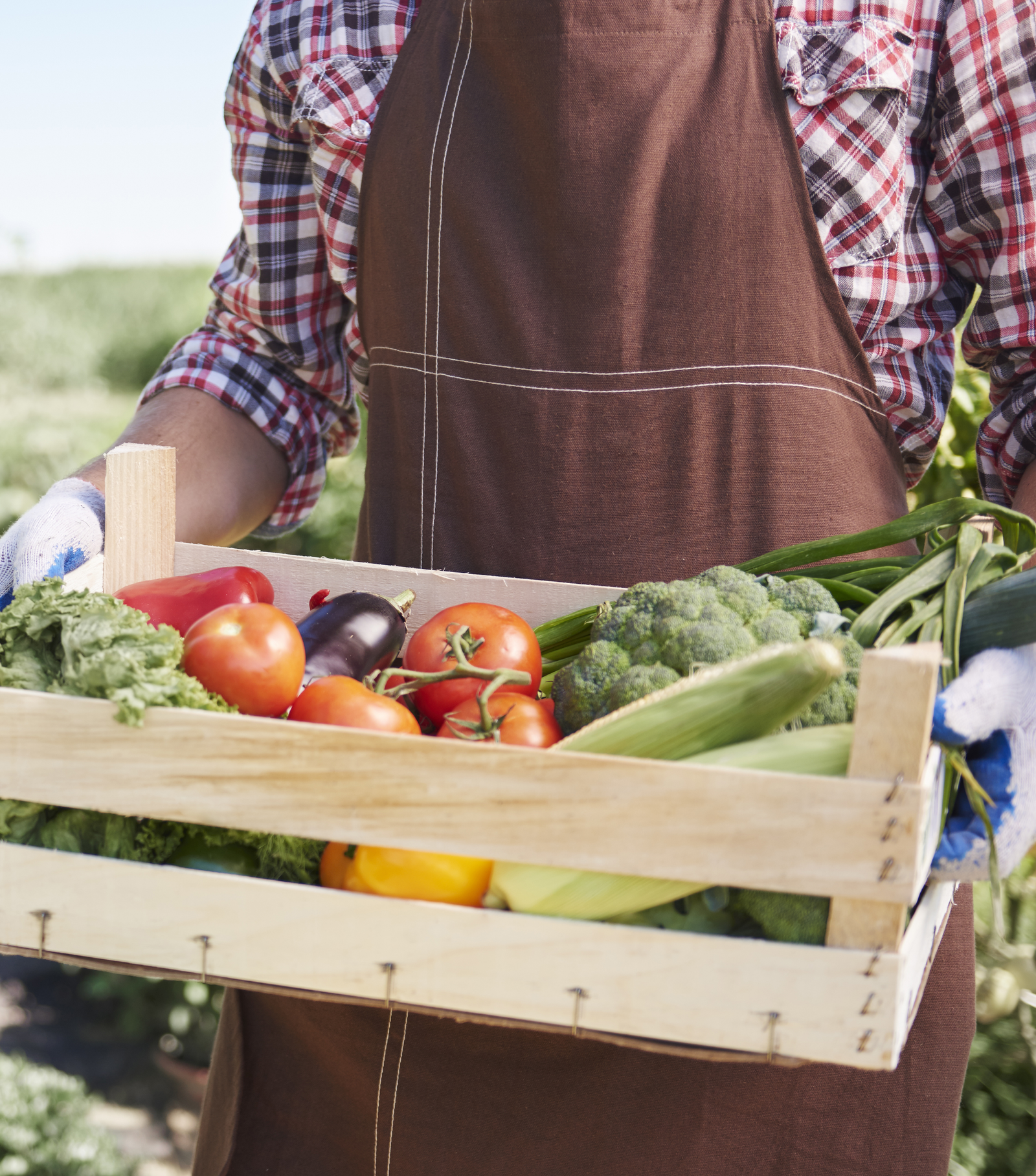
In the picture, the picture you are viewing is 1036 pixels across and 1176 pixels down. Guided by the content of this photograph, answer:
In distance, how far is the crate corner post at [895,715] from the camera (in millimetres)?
797

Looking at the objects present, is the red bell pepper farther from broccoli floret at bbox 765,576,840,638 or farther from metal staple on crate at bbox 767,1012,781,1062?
metal staple on crate at bbox 767,1012,781,1062

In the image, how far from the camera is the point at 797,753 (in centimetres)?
A: 87

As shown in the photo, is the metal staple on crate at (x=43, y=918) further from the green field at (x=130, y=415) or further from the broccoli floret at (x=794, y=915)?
the green field at (x=130, y=415)

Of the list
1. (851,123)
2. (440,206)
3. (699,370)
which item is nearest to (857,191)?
(851,123)

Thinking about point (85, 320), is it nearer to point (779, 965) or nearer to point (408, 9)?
point (408, 9)

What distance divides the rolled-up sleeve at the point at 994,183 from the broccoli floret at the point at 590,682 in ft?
2.43

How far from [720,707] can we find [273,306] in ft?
3.77

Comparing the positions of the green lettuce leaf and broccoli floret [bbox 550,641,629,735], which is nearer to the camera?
the green lettuce leaf

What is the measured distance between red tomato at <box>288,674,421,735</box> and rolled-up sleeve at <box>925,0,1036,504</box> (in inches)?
36.8

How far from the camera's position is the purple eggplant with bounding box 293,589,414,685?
1.23m

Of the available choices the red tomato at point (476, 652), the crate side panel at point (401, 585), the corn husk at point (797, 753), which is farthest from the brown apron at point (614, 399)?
the corn husk at point (797, 753)

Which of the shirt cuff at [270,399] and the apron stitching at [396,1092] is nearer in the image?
the apron stitching at [396,1092]

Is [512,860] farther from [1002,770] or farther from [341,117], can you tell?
[341,117]

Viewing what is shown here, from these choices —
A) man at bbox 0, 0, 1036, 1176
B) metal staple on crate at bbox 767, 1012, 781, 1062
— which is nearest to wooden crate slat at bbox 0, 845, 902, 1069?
metal staple on crate at bbox 767, 1012, 781, 1062
